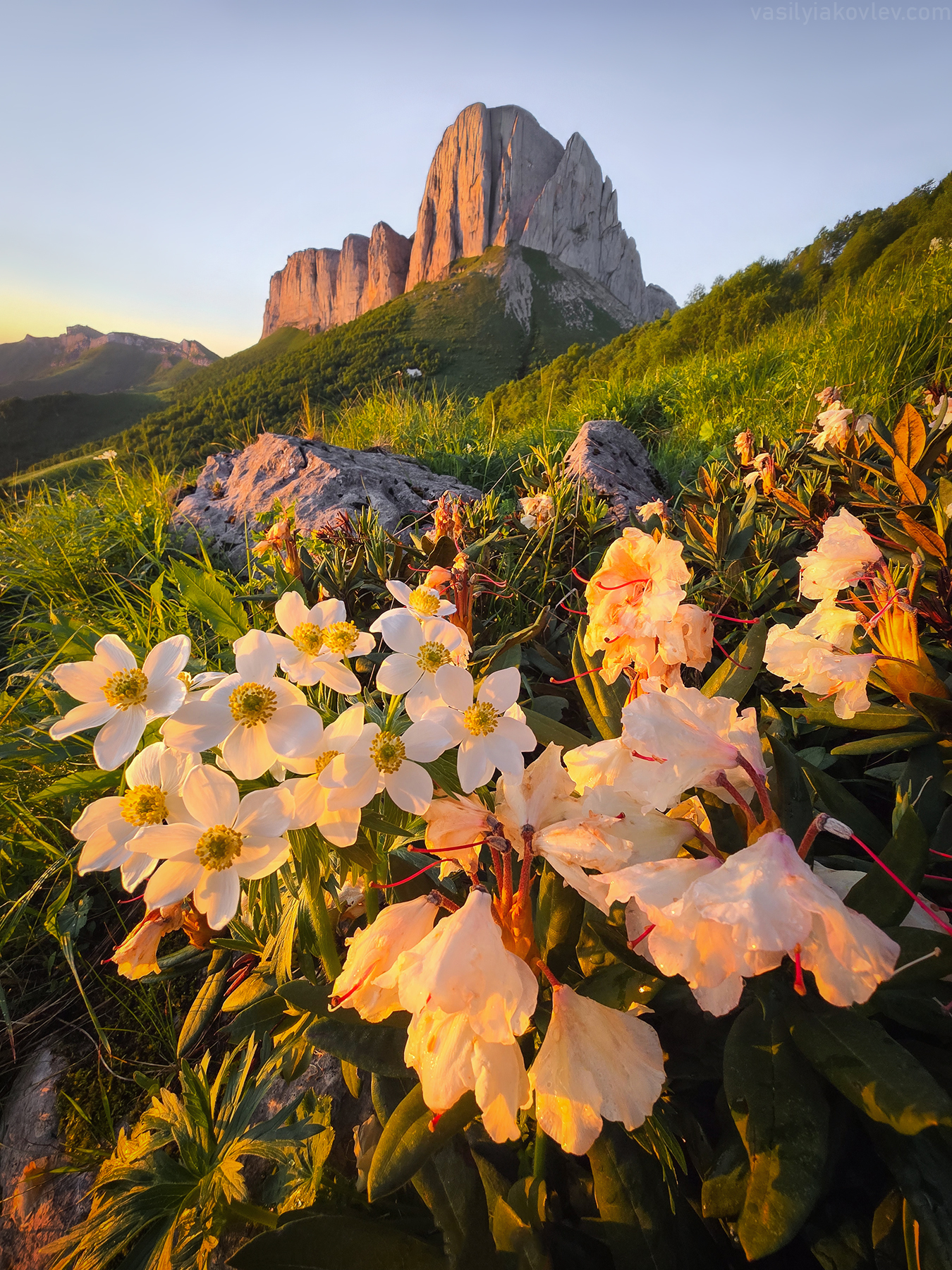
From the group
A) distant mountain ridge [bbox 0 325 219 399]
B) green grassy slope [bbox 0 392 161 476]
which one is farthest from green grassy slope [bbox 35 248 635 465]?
distant mountain ridge [bbox 0 325 219 399]

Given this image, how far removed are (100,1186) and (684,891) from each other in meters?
1.04

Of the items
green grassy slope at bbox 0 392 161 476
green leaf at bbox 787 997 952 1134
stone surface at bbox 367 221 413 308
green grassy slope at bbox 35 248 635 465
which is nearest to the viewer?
green leaf at bbox 787 997 952 1134

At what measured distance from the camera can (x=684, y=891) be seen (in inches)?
22.4

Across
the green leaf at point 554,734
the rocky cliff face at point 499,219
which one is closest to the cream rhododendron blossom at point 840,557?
the green leaf at point 554,734

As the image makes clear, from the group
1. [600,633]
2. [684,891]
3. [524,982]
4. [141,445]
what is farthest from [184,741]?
[141,445]

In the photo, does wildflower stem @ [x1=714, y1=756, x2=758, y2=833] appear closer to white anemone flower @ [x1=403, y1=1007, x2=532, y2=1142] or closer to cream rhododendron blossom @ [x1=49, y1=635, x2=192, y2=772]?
white anemone flower @ [x1=403, y1=1007, x2=532, y2=1142]

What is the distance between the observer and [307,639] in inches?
32.8

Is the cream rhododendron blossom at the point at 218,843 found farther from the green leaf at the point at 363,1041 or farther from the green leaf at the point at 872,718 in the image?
the green leaf at the point at 872,718

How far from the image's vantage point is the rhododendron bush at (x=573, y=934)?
578mm

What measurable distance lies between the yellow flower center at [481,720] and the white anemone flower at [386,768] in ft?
0.18

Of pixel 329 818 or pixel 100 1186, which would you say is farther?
pixel 100 1186

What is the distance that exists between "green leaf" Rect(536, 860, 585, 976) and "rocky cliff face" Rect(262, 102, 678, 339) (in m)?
80.9

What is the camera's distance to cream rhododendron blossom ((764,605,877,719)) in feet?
2.99

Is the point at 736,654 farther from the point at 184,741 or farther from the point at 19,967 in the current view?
the point at 19,967
